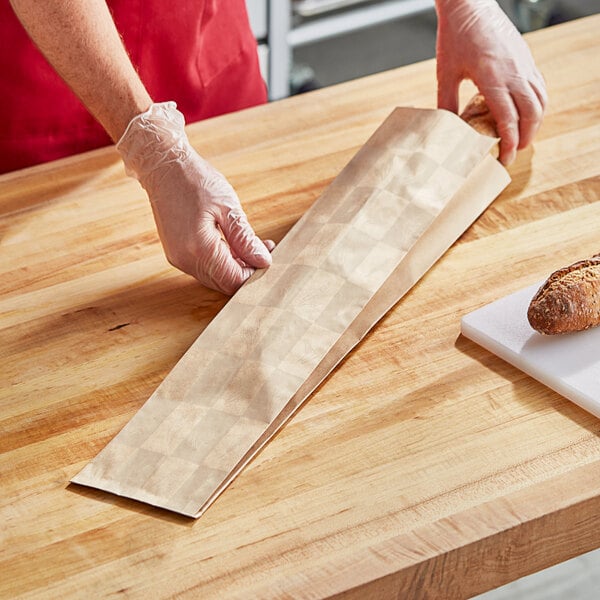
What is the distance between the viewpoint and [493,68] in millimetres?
1317

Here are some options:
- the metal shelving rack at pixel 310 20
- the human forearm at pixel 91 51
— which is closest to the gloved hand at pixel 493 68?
the human forearm at pixel 91 51

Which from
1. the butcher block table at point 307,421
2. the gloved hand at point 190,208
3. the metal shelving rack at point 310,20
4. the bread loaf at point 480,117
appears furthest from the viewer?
the metal shelving rack at point 310,20

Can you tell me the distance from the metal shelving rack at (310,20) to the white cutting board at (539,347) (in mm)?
1808

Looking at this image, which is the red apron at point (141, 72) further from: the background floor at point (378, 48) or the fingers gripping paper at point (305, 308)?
the background floor at point (378, 48)

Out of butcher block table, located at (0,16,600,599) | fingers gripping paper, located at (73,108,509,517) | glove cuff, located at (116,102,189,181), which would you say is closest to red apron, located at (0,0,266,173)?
butcher block table, located at (0,16,600,599)

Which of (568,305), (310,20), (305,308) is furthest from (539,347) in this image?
(310,20)

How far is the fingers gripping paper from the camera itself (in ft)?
2.91

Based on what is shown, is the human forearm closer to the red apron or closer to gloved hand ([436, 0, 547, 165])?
the red apron

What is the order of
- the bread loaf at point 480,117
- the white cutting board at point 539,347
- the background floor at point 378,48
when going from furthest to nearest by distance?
the background floor at point 378,48, the bread loaf at point 480,117, the white cutting board at point 539,347

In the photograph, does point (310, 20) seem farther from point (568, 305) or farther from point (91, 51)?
point (568, 305)

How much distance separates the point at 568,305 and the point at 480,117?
42cm

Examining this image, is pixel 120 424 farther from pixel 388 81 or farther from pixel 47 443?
pixel 388 81

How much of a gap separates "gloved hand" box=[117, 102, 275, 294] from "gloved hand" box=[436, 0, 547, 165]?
39cm

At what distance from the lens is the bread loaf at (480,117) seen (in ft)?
4.15
